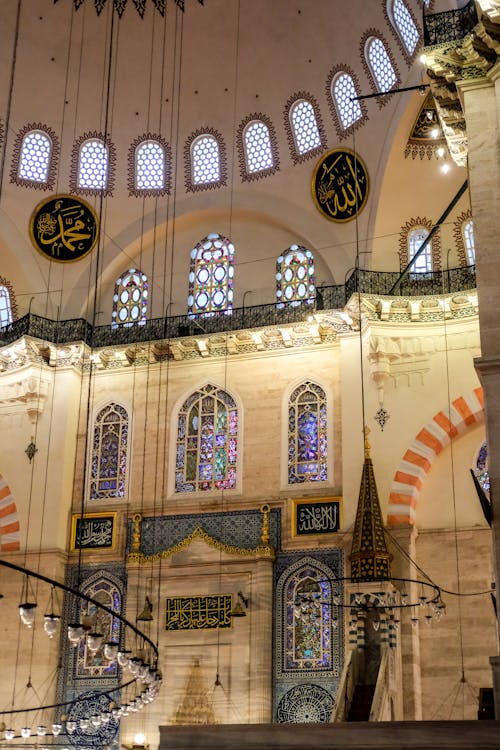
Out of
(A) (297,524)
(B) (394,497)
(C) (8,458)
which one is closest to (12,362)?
(C) (8,458)

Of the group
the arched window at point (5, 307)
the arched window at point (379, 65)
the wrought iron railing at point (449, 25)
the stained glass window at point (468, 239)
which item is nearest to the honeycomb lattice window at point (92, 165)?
the arched window at point (5, 307)

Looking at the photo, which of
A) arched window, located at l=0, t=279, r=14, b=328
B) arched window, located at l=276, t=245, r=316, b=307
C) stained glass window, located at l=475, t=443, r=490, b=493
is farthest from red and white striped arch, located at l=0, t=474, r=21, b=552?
stained glass window, located at l=475, t=443, r=490, b=493

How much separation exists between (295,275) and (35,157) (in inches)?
184

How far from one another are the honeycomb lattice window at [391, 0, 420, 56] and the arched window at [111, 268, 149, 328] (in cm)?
537

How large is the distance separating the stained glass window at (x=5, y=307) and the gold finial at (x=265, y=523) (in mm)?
5414

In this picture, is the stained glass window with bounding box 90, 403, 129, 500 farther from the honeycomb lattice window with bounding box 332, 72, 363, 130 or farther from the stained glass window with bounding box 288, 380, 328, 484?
the honeycomb lattice window with bounding box 332, 72, 363, 130

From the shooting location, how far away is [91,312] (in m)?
16.8

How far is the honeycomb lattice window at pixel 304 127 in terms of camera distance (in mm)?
15969

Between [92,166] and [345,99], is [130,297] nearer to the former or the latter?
[92,166]

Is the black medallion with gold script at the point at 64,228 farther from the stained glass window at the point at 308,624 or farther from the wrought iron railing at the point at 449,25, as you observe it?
the wrought iron railing at the point at 449,25

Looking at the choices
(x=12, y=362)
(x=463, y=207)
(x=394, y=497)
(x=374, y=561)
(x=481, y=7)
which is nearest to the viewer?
(x=481, y=7)

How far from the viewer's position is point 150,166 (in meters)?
17.1

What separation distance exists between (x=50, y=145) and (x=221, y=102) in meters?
2.86

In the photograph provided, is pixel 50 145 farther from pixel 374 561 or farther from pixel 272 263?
pixel 374 561
